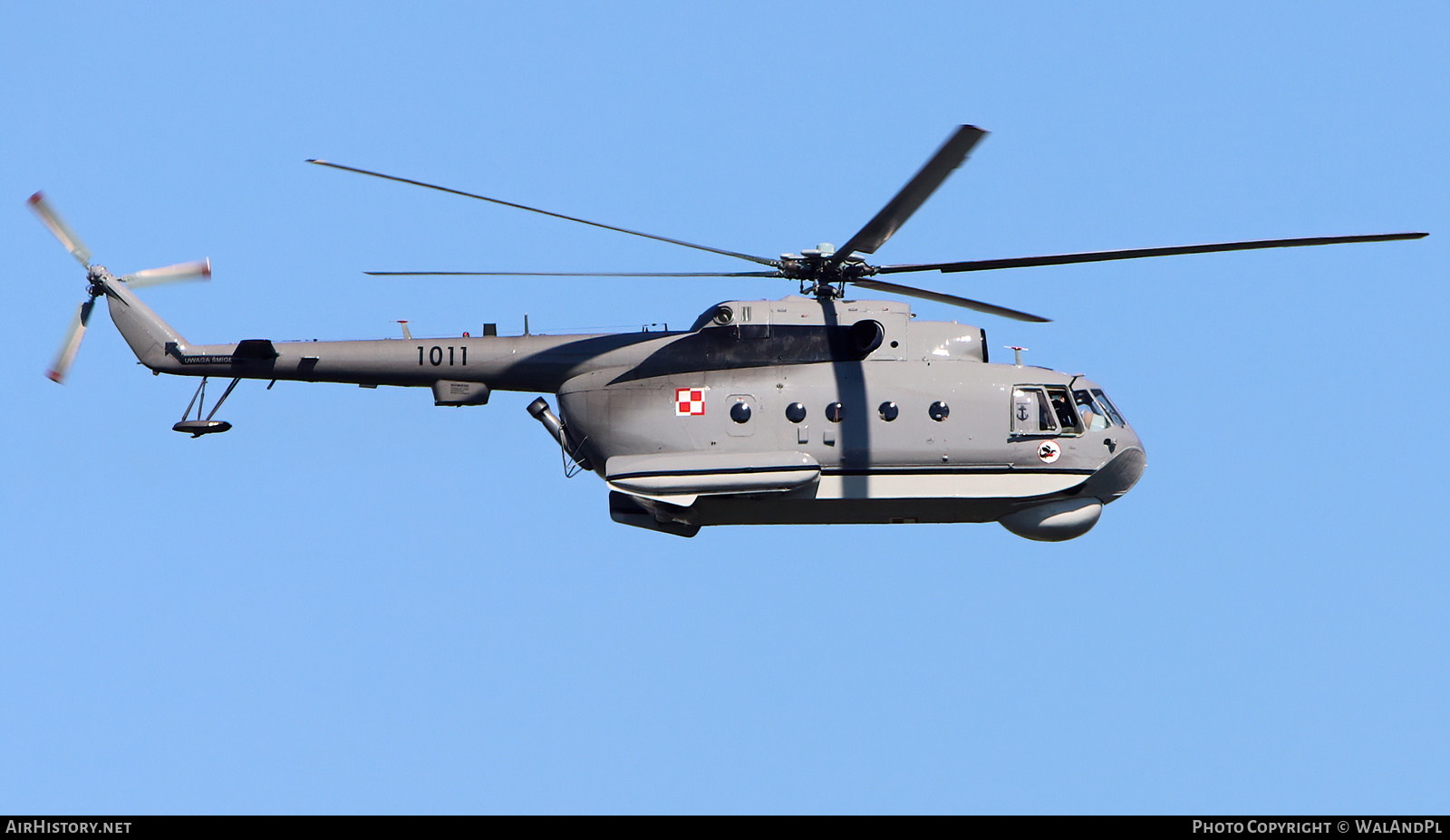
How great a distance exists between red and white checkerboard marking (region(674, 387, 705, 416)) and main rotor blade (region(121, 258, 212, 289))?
8.58m

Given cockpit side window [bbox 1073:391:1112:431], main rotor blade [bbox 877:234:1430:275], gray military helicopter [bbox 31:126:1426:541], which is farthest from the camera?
cockpit side window [bbox 1073:391:1112:431]

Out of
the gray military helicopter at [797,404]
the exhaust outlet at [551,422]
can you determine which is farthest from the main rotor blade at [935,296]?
the exhaust outlet at [551,422]


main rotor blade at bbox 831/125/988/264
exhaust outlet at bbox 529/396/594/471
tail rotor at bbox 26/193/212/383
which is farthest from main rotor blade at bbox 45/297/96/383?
main rotor blade at bbox 831/125/988/264

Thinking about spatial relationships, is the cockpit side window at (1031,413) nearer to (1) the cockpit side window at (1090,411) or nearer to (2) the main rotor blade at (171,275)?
(1) the cockpit side window at (1090,411)

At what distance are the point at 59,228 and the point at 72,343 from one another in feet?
7.02

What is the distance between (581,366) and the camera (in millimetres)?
24750

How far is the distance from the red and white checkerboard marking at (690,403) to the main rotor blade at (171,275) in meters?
8.58

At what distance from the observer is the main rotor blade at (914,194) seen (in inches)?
768

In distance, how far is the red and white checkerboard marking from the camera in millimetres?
24125

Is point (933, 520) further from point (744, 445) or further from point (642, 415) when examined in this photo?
point (642, 415)

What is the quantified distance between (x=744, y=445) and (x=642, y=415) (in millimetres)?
1641

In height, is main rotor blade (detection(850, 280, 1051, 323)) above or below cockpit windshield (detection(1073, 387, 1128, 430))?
above

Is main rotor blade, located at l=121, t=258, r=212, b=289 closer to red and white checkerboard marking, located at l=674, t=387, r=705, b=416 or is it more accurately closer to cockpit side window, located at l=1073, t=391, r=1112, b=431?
red and white checkerboard marking, located at l=674, t=387, r=705, b=416

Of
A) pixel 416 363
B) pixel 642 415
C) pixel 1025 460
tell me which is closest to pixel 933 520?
pixel 1025 460
